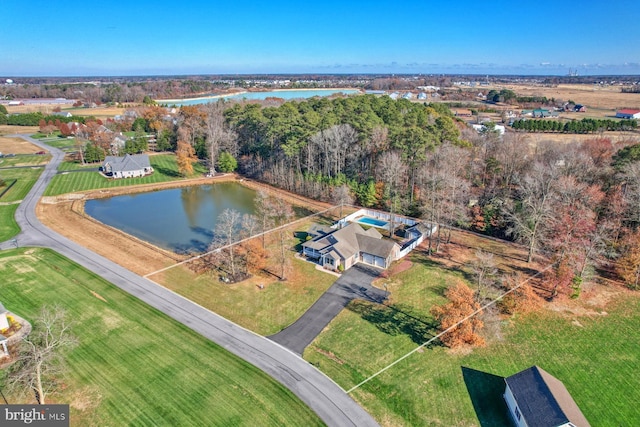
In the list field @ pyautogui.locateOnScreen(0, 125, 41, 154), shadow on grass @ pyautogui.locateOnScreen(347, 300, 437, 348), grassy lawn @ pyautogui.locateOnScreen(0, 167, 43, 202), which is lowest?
shadow on grass @ pyautogui.locateOnScreen(347, 300, 437, 348)

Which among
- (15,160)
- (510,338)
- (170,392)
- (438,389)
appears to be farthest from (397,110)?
(15,160)

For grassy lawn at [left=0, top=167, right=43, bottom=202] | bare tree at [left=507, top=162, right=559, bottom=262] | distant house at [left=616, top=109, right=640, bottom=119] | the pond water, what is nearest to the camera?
bare tree at [left=507, top=162, right=559, bottom=262]

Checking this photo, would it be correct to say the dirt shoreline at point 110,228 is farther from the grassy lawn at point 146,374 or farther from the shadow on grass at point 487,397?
the shadow on grass at point 487,397

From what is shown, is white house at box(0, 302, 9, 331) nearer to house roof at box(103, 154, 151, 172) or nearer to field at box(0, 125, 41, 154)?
house roof at box(103, 154, 151, 172)

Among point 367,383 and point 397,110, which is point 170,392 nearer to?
point 367,383

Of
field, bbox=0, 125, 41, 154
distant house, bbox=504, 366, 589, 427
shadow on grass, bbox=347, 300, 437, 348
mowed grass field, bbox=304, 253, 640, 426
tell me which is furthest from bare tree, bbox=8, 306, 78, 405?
field, bbox=0, 125, 41, 154

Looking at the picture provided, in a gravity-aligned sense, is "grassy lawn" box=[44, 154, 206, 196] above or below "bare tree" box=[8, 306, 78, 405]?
below
